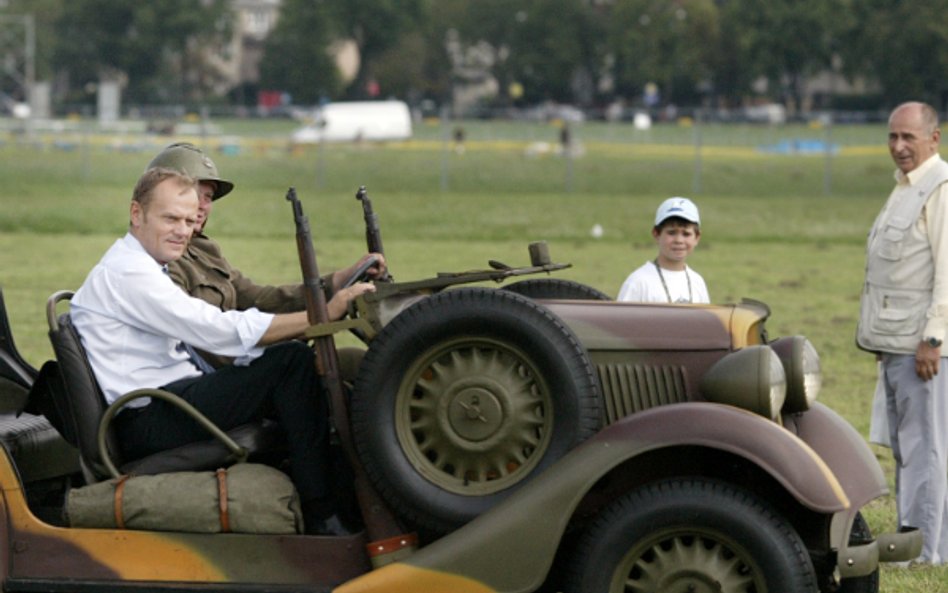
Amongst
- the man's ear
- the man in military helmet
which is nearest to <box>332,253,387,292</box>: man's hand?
the man in military helmet

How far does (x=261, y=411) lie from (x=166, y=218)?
696 millimetres

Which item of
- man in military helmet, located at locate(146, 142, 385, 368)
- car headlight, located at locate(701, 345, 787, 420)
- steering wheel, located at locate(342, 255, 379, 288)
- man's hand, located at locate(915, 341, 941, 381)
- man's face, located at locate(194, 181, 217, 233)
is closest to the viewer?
car headlight, located at locate(701, 345, 787, 420)

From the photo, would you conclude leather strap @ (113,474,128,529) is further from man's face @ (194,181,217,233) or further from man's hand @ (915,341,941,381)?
man's hand @ (915,341,941,381)

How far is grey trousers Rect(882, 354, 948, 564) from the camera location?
6793mm

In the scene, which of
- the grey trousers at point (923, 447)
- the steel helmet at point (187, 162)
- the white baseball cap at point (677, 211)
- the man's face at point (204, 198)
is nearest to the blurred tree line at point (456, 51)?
the white baseball cap at point (677, 211)

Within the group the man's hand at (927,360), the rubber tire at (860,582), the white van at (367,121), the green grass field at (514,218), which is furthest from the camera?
the white van at (367,121)

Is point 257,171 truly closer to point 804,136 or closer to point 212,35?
point 804,136

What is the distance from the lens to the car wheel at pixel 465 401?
4.84m

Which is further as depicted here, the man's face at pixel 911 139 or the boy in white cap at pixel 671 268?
the boy in white cap at pixel 671 268

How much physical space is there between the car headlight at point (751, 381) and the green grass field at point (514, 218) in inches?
68.8

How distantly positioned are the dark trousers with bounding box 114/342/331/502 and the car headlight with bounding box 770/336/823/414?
58.0 inches

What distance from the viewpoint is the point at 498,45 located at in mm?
142875

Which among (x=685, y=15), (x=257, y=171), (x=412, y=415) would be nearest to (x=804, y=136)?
(x=257, y=171)

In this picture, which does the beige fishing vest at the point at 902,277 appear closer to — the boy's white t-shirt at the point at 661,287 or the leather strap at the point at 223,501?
the boy's white t-shirt at the point at 661,287
